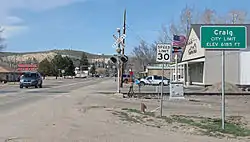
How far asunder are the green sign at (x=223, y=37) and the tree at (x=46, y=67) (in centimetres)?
13005

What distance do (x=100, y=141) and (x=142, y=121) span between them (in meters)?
5.02

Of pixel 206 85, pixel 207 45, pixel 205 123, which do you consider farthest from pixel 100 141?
pixel 206 85

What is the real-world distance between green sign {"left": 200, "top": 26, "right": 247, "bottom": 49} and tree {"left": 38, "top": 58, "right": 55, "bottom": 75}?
13005cm

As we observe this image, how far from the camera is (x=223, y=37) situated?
13.0 m

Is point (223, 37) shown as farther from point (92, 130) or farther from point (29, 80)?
point (29, 80)

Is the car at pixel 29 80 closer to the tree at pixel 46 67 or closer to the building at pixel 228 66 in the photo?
the building at pixel 228 66

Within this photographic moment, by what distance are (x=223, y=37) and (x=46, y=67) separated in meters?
133

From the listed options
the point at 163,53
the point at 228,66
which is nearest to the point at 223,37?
the point at 163,53

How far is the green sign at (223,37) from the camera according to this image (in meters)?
12.9

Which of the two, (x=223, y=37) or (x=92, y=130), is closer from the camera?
(x=92, y=130)

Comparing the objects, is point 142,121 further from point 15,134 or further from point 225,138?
point 15,134

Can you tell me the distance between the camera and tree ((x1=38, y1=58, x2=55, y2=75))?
140587 mm

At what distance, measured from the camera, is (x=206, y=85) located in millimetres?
48688

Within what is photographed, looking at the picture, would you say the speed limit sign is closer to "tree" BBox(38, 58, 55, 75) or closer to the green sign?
the green sign
